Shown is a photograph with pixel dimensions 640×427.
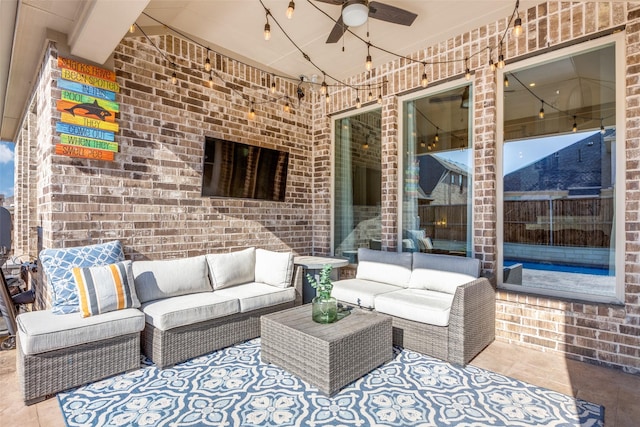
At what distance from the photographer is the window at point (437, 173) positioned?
13.4ft

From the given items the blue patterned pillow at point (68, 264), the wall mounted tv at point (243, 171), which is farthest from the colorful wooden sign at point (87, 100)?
the blue patterned pillow at point (68, 264)

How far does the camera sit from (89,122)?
3342mm

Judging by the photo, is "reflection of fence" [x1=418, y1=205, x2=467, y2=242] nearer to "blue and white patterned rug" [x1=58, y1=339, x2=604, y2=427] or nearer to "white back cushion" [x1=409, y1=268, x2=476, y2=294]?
"white back cushion" [x1=409, y1=268, x2=476, y2=294]

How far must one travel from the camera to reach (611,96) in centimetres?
318

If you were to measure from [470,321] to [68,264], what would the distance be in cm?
363

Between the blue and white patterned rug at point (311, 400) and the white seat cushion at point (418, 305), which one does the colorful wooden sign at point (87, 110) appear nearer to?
the blue and white patterned rug at point (311, 400)

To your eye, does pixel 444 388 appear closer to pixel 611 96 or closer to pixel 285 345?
pixel 285 345

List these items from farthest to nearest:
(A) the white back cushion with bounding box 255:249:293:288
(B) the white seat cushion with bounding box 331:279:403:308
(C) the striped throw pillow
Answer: (A) the white back cushion with bounding box 255:249:293:288, (B) the white seat cushion with bounding box 331:279:403:308, (C) the striped throw pillow

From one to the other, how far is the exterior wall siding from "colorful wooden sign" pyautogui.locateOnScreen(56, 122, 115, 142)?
0.28 ft

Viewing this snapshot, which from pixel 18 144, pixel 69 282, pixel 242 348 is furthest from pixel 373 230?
pixel 18 144

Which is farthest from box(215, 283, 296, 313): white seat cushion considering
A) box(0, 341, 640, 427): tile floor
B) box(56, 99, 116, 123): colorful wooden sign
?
box(56, 99, 116, 123): colorful wooden sign

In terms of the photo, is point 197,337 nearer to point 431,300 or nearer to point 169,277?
point 169,277

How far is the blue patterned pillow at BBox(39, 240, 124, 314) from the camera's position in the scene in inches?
113

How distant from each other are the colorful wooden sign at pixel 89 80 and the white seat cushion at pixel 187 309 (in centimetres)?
220
